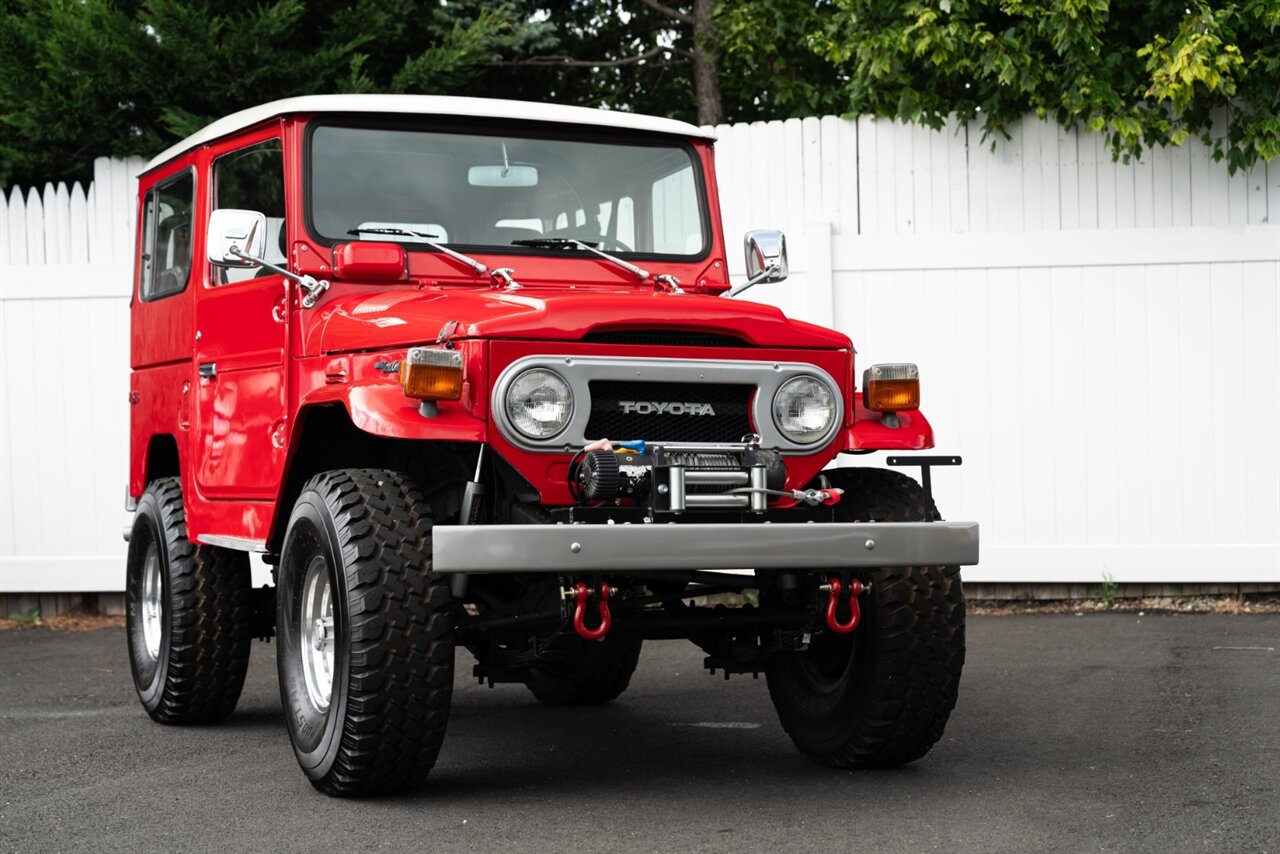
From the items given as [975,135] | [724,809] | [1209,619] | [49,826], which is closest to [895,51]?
[975,135]

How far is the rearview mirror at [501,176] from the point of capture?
21.0 feet

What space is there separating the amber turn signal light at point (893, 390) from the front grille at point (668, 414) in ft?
1.54

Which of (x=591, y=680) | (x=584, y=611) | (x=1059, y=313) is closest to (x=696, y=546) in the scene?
(x=584, y=611)

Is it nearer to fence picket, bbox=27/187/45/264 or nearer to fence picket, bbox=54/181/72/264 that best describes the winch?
fence picket, bbox=54/181/72/264

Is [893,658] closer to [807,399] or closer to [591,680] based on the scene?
[807,399]

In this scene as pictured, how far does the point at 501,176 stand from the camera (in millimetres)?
6441

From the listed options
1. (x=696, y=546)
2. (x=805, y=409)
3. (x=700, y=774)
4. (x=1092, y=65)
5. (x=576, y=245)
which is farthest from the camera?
(x=1092, y=65)

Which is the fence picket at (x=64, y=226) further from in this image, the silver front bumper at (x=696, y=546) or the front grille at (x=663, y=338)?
the silver front bumper at (x=696, y=546)

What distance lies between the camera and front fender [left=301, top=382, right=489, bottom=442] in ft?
16.6

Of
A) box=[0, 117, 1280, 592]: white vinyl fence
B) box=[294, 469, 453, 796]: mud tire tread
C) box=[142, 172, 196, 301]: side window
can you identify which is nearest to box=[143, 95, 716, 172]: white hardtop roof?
box=[142, 172, 196, 301]: side window

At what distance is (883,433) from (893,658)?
29.7 inches

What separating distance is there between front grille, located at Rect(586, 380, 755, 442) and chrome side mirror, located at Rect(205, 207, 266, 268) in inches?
54.3

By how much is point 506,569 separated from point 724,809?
1.14 m

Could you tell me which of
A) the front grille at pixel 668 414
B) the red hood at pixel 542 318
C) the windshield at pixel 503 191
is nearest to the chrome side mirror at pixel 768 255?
the windshield at pixel 503 191
